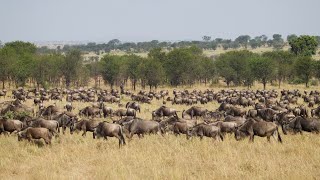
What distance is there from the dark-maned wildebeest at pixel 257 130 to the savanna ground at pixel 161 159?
0.38m

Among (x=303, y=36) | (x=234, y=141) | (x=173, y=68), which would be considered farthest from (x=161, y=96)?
(x=303, y=36)

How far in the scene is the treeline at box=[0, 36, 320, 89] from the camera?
7319cm

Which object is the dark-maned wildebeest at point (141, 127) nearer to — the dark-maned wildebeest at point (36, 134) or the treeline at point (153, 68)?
the dark-maned wildebeest at point (36, 134)

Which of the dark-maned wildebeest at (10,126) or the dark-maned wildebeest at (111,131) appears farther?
the dark-maned wildebeest at (10,126)

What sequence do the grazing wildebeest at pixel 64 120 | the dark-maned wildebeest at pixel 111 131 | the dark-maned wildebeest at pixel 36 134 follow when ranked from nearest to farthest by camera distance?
the dark-maned wildebeest at pixel 36 134
the dark-maned wildebeest at pixel 111 131
the grazing wildebeest at pixel 64 120

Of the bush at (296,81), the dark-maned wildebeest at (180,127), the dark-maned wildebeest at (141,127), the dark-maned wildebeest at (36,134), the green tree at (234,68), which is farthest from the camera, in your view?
the green tree at (234,68)

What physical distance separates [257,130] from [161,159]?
5.42 m

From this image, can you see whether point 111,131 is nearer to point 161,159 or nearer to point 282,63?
point 161,159

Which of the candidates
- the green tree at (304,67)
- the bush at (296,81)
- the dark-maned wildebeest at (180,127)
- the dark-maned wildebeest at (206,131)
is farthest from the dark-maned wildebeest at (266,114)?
the bush at (296,81)

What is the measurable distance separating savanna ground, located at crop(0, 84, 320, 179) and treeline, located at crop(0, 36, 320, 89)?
58795mm

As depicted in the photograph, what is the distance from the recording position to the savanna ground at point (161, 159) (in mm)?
11352

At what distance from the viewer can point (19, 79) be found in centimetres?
7538

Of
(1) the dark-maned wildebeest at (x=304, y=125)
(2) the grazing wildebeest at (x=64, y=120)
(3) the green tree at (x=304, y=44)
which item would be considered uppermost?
(3) the green tree at (x=304, y=44)

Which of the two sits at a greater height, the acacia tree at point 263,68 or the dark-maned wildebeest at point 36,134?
the dark-maned wildebeest at point 36,134
